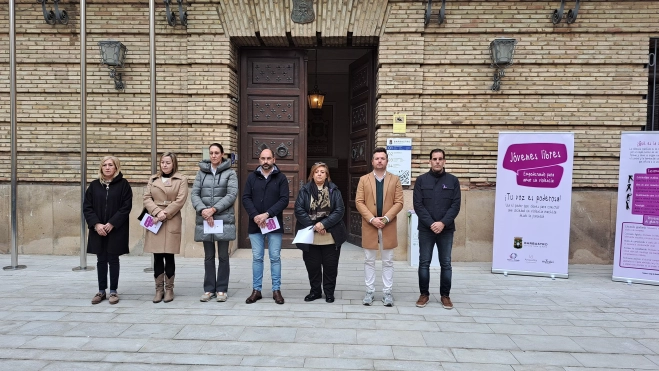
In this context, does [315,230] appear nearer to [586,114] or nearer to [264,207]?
[264,207]

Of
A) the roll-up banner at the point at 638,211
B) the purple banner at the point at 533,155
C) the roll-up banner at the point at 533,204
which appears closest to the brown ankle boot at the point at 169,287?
the roll-up banner at the point at 533,204

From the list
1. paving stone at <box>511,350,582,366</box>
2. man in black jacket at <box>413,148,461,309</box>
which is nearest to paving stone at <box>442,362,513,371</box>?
paving stone at <box>511,350,582,366</box>

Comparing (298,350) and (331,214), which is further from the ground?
(331,214)

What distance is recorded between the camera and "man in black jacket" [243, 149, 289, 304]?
558cm

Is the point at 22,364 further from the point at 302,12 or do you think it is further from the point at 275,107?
the point at 302,12

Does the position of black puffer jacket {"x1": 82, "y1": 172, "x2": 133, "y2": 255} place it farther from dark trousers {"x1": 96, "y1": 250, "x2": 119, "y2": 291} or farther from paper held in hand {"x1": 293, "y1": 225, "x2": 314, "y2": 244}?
paper held in hand {"x1": 293, "y1": 225, "x2": 314, "y2": 244}

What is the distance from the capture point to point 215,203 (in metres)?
5.55

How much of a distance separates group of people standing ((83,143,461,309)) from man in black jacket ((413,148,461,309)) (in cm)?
1

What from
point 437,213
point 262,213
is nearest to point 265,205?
point 262,213

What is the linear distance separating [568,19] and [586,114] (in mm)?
1735

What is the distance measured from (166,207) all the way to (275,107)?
398cm

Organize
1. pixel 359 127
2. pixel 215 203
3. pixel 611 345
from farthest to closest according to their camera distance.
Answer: pixel 359 127 < pixel 215 203 < pixel 611 345

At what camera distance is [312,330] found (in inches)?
182

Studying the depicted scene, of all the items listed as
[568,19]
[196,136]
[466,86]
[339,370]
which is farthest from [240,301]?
[568,19]
